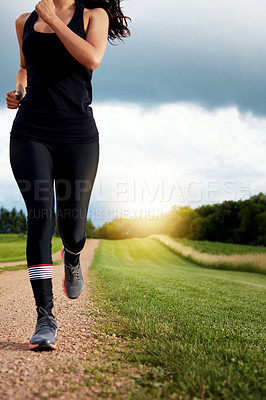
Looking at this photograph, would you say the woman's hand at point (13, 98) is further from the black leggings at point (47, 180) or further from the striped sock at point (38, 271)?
the striped sock at point (38, 271)

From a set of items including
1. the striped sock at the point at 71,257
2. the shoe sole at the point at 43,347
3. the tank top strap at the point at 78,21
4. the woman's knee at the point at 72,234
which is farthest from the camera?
the striped sock at the point at 71,257

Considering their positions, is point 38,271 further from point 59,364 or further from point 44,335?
point 59,364

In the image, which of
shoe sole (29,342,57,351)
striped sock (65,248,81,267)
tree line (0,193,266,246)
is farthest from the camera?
tree line (0,193,266,246)

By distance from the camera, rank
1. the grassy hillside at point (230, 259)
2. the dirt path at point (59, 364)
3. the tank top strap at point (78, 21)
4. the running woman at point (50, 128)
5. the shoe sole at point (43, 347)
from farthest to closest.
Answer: the grassy hillside at point (230, 259) < the tank top strap at point (78, 21) < the running woman at point (50, 128) < the shoe sole at point (43, 347) < the dirt path at point (59, 364)

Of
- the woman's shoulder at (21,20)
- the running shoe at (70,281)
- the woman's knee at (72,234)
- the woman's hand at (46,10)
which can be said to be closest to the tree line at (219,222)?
the running shoe at (70,281)

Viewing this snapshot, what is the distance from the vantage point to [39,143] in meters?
2.39

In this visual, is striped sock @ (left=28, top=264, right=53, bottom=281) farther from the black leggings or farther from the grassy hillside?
the grassy hillside

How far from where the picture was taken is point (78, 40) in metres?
2.29

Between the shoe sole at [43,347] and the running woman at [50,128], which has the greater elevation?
the running woman at [50,128]

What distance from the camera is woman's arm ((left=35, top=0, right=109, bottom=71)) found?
2.26 metres

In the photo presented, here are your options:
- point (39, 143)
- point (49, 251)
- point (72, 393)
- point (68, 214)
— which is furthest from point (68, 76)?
point (72, 393)

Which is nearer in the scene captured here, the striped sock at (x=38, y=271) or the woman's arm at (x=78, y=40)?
the woman's arm at (x=78, y=40)

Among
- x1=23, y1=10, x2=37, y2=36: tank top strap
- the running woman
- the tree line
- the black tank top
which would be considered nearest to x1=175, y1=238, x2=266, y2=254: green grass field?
the tree line

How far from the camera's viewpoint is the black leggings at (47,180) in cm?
238
